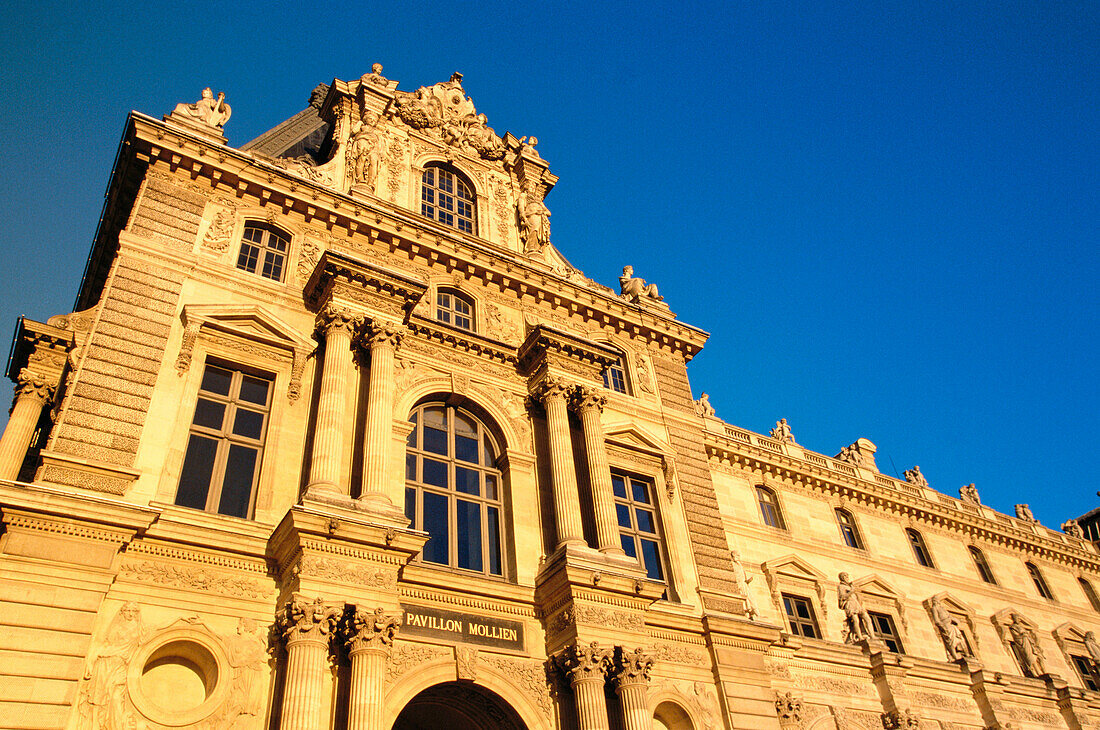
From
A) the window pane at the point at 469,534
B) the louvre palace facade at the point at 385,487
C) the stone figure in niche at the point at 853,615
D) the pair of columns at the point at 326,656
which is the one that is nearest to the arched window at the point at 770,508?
the louvre palace facade at the point at 385,487

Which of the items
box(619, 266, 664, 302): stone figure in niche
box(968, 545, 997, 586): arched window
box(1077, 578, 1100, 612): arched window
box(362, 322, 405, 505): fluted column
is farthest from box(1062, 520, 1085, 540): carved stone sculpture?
box(362, 322, 405, 505): fluted column

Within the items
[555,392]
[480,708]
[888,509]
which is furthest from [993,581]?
[480,708]

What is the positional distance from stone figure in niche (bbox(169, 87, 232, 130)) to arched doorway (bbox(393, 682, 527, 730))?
51.3 ft

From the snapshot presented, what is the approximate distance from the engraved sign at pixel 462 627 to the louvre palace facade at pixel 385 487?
0.24ft

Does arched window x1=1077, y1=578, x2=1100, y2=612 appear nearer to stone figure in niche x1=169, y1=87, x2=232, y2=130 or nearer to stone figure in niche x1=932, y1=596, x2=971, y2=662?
stone figure in niche x1=932, y1=596, x2=971, y2=662

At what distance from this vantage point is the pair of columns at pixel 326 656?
13695mm

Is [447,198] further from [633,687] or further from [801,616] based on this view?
[801,616]

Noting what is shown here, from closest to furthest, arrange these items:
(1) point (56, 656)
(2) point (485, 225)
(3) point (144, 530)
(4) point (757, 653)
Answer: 1. (1) point (56, 656)
2. (3) point (144, 530)
3. (4) point (757, 653)
4. (2) point (485, 225)

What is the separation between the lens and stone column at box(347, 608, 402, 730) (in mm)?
14070

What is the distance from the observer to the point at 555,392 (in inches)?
856

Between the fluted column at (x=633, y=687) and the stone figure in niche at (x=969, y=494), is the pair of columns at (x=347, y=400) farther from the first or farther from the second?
the stone figure in niche at (x=969, y=494)

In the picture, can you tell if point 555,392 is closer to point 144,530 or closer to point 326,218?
point 326,218

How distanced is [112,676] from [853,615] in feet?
79.9

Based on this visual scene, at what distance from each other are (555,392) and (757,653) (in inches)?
341
